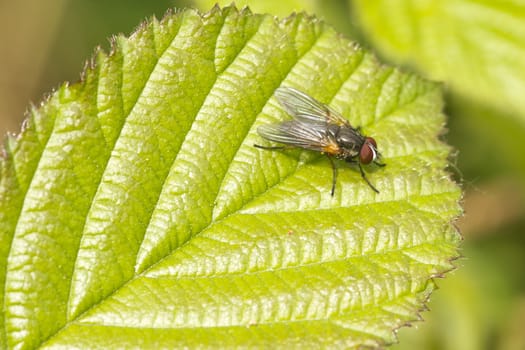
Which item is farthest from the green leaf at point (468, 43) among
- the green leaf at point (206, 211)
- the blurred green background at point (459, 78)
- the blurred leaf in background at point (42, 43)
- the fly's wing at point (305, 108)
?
the blurred leaf in background at point (42, 43)

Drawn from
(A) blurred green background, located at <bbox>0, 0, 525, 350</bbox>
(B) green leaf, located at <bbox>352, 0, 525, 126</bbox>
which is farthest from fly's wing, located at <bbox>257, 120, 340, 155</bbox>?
(B) green leaf, located at <bbox>352, 0, 525, 126</bbox>

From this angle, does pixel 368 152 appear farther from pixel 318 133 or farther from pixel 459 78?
pixel 459 78

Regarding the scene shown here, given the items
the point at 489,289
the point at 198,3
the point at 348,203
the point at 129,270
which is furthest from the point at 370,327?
the point at 489,289

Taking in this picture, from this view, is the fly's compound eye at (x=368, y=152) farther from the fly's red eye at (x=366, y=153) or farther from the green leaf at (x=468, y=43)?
the green leaf at (x=468, y=43)

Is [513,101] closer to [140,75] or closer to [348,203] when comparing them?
[348,203]

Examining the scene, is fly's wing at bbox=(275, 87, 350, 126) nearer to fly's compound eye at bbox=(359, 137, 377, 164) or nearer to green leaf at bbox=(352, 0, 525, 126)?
fly's compound eye at bbox=(359, 137, 377, 164)

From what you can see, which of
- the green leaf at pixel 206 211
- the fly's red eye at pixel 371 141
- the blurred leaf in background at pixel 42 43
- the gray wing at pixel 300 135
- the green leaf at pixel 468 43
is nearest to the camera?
the green leaf at pixel 206 211
